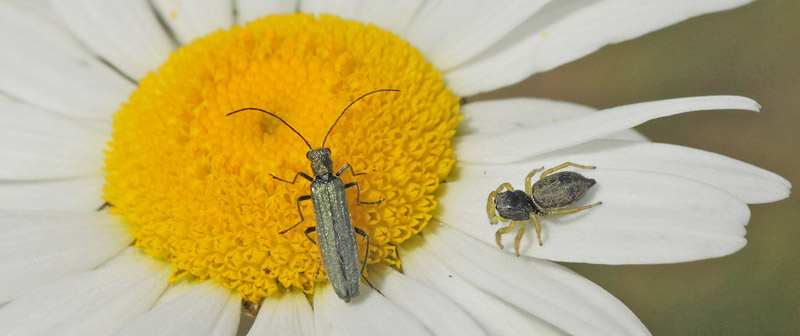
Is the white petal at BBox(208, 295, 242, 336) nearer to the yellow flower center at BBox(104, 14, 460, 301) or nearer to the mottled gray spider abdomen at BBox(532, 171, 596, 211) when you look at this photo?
the yellow flower center at BBox(104, 14, 460, 301)

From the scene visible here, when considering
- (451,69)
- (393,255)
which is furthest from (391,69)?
(393,255)

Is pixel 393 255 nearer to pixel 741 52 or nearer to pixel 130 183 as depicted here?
pixel 130 183

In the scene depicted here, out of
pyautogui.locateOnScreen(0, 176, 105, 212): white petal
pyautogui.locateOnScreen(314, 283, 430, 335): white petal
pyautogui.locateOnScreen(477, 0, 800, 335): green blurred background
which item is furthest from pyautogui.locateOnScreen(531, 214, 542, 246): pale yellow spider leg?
pyautogui.locateOnScreen(0, 176, 105, 212): white petal

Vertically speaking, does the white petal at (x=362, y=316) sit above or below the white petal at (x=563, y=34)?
below

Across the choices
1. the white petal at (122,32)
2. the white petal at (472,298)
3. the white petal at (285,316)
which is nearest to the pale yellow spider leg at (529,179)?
the white petal at (472,298)

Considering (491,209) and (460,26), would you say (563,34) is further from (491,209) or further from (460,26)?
(491,209)

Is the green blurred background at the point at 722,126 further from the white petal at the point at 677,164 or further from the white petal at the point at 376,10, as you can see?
the white petal at the point at 376,10
